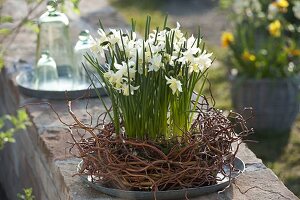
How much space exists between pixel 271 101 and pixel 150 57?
269 centimetres

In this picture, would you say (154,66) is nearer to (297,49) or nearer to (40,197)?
(40,197)

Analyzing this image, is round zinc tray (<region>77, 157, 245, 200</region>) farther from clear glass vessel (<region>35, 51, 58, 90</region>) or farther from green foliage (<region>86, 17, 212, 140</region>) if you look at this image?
clear glass vessel (<region>35, 51, 58, 90</region>)

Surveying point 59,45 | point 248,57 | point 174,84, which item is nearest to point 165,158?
point 174,84

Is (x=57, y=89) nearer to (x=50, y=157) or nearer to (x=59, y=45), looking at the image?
(x=59, y=45)

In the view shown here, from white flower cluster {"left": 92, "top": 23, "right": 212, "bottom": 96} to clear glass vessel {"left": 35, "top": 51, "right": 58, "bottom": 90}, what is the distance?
1.05 m

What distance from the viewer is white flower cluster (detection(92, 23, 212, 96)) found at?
6.95 feet

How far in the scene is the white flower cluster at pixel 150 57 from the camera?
2.12m

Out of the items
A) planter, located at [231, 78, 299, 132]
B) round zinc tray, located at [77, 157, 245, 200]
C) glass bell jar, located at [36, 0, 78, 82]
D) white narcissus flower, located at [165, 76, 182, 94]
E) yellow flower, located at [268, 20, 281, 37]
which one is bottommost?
planter, located at [231, 78, 299, 132]

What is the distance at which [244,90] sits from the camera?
4.77 metres

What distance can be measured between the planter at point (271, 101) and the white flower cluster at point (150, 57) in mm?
2545

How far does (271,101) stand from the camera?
187 inches

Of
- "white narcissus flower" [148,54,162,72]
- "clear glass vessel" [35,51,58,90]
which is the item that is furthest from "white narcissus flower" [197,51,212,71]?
"clear glass vessel" [35,51,58,90]

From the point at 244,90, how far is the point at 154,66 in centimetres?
272

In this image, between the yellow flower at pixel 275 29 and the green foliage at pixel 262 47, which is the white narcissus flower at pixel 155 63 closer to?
the green foliage at pixel 262 47
